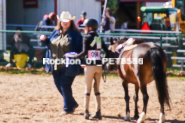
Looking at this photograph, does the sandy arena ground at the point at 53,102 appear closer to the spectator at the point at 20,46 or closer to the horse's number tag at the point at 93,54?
the horse's number tag at the point at 93,54

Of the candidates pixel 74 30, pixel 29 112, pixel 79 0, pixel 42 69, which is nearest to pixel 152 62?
pixel 74 30

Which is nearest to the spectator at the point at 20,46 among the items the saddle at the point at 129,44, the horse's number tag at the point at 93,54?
the saddle at the point at 129,44

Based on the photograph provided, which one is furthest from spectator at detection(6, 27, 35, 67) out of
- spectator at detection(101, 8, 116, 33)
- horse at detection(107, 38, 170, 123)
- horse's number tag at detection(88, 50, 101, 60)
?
horse at detection(107, 38, 170, 123)

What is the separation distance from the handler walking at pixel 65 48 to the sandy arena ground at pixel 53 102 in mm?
438

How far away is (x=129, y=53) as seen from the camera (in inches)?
354

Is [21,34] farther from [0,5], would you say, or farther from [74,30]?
[74,30]

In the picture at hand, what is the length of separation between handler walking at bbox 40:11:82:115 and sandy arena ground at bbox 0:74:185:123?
0.44m

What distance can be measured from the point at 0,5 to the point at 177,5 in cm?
993

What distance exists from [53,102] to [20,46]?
6564 mm

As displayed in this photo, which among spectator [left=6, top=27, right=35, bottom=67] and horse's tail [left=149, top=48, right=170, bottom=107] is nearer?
horse's tail [left=149, top=48, right=170, bottom=107]

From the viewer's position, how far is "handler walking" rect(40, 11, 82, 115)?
9523 millimetres

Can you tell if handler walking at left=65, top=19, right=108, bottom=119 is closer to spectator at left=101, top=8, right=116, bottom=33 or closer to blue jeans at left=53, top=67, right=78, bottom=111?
blue jeans at left=53, top=67, right=78, bottom=111

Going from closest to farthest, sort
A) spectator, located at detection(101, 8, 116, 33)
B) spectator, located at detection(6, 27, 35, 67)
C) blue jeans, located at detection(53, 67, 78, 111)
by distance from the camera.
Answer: blue jeans, located at detection(53, 67, 78, 111), spectator, located at detection(6, 27, 35, 67), spectator, located at detection(101, 8, 116, 33)

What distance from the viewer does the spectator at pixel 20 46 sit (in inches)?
678
